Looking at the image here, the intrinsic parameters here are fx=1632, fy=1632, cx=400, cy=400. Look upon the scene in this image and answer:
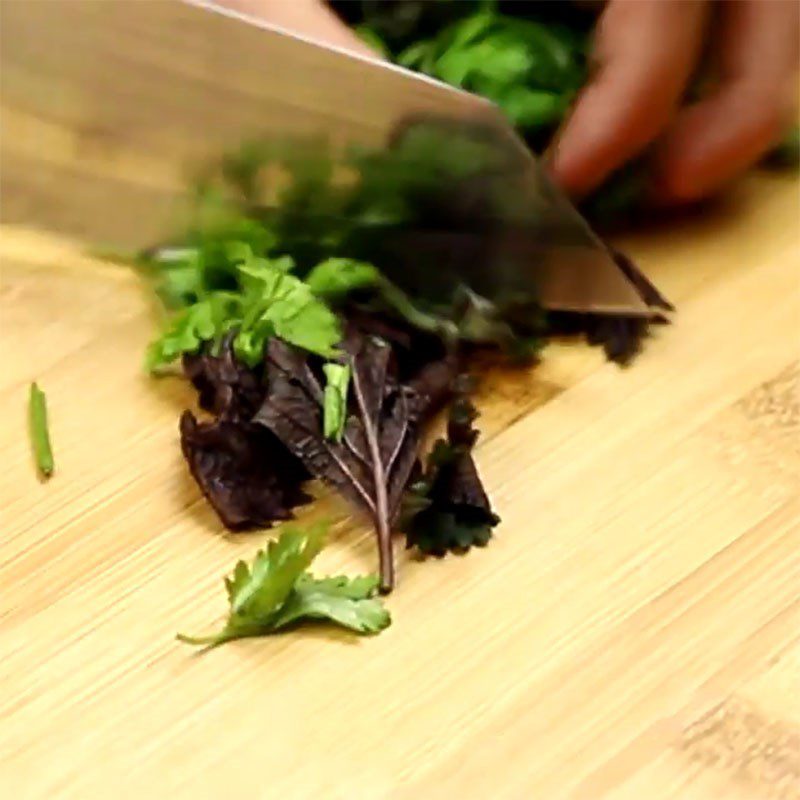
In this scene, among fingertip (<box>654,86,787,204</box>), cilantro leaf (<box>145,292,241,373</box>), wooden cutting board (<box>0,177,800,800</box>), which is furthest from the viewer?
fingertip (<box>654,86,787,204</box>)

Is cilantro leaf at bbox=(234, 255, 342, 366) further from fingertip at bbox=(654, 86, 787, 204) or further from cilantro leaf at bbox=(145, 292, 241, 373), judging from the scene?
fingertip at bbox=(654, 86, 787, 204)

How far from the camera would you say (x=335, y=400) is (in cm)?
102

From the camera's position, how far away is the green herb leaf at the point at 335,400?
3.34ft

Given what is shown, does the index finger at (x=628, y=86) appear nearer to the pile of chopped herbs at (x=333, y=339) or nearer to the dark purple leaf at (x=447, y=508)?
the pile of chopped herbs at (x=333, y=339)

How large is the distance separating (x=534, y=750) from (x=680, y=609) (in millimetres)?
140

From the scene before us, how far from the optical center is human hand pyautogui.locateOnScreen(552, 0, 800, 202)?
1175 mm

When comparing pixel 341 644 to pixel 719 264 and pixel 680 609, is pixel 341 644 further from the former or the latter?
pixel 719 264

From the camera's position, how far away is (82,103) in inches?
48.7

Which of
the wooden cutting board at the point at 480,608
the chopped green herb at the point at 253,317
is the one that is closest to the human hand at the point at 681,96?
the wooden cutting board at the point at 480,608

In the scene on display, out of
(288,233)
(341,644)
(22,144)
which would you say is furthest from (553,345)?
(22,144)

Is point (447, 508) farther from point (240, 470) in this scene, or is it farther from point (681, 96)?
point (681, 96)

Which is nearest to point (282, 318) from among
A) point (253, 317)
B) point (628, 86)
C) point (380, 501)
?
point (253, 317)

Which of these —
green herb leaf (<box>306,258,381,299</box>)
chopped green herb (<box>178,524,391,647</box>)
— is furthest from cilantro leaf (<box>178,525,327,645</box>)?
green herb leaf (<box>306,258,381,299</box>)

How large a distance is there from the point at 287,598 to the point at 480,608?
0.37ft
